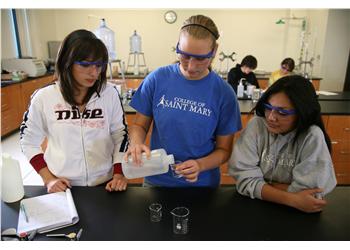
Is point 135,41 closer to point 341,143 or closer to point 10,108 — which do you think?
point 10,108

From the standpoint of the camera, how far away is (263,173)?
1196 millimetres

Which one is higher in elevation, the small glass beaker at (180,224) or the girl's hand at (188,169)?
the girl's hand at (188,169)

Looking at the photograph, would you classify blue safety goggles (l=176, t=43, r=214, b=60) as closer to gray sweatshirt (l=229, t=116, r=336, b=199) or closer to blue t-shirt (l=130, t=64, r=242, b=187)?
blue t-shirt (l=130, t=64, r=242, b=187)

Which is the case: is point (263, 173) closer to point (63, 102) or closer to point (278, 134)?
point (278, 134)

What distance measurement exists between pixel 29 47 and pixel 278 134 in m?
6.06

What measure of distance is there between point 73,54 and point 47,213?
64 centimetres

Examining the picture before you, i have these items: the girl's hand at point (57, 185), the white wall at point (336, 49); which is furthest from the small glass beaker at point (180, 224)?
the white wall at point (336, 49)

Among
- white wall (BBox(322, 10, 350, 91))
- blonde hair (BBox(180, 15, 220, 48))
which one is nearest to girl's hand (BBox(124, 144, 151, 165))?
blonde hair (BBox(180, 15, 220, 48))

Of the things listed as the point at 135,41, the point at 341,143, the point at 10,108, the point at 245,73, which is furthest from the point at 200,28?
the point at 135,41

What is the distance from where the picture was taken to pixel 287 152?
1.16 m

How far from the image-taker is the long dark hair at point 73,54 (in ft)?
3.66

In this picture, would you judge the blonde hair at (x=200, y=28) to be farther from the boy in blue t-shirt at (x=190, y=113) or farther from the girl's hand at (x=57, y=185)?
the girl's hand at (x=57, y=185)

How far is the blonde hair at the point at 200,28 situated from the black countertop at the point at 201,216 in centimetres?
65
